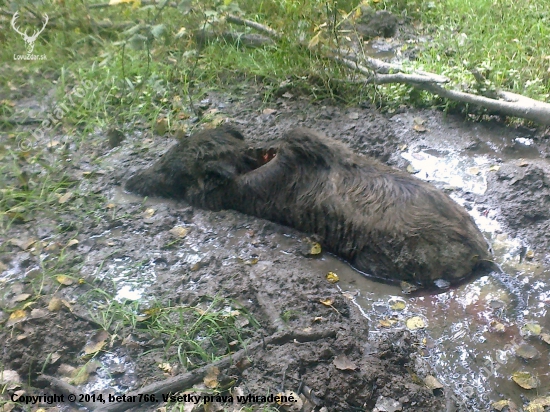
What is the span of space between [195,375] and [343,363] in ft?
2.52

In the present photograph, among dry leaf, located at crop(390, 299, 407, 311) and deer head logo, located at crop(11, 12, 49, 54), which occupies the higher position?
deer head logo, located at crop(11, 12, 49, 54)

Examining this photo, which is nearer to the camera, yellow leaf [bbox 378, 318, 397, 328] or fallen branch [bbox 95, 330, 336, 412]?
fallen branch [bbox 95, 330, 336, 412]

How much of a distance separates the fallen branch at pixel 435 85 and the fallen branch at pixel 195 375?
2909mm

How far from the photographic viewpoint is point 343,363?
9.43 feet

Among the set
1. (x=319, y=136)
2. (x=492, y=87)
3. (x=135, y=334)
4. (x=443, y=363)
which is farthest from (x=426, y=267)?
(x=492, y=87)

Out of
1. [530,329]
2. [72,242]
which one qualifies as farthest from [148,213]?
[530,329]

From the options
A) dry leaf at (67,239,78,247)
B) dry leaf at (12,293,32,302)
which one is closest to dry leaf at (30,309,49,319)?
dry leaf at (12,293,32,302)

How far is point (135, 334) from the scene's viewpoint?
3176 mm

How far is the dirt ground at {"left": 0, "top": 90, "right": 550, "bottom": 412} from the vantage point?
283 centimetres

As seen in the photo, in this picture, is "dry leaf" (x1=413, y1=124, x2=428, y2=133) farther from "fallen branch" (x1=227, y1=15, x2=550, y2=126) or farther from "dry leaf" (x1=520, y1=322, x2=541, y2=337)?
"dry leaf" (x1=520, y1=322, x2=541, y2=337)

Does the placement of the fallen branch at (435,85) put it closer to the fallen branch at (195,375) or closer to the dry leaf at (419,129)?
the dry leaf at (419,129)

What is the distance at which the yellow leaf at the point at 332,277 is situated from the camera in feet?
11.7

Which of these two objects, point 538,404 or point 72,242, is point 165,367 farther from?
point 538,404

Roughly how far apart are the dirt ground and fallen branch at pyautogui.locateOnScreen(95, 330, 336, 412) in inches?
0.9
